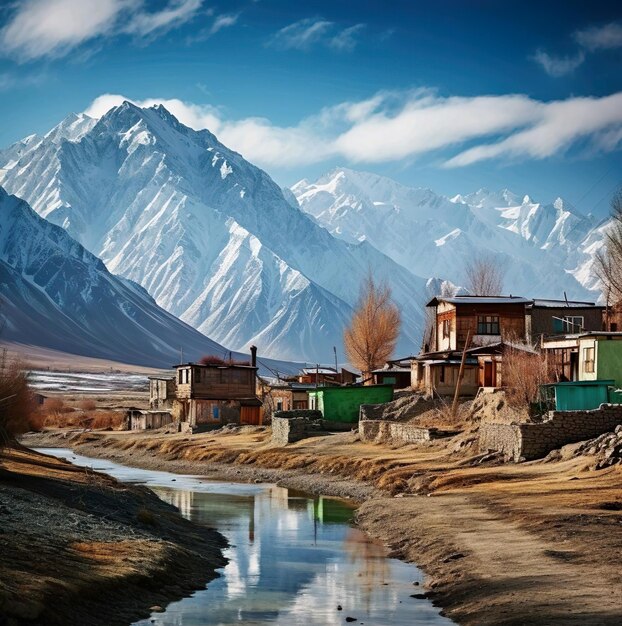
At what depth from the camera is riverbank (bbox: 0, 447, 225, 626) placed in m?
18.8

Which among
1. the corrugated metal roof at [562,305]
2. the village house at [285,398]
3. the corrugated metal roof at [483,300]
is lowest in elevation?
the village house at [285,398]

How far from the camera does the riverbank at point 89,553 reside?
1877 cm

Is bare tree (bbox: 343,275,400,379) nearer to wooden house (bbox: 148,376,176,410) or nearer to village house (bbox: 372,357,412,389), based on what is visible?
wooden house (bbox: 148,376,176,410)

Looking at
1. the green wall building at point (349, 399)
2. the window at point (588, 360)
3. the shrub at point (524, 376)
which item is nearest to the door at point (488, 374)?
the shrub at point (524, 376)

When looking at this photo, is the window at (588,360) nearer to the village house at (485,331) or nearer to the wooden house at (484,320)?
the village house at (485,331)

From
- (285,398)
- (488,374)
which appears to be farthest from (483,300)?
(285,398)

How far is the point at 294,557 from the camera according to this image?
29656mm

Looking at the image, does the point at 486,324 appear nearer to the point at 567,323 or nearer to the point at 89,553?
the point at 567,323

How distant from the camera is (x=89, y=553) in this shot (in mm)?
23578

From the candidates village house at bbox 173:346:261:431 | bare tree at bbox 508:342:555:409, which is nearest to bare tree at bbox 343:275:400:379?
village house at bbox 173:346:261:431

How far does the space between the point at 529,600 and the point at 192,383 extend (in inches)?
2890

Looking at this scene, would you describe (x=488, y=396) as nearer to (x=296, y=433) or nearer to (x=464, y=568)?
(x=296, y=433)

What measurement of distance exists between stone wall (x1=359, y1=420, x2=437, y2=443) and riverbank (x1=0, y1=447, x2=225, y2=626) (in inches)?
868

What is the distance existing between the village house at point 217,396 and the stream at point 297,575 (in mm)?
46589
